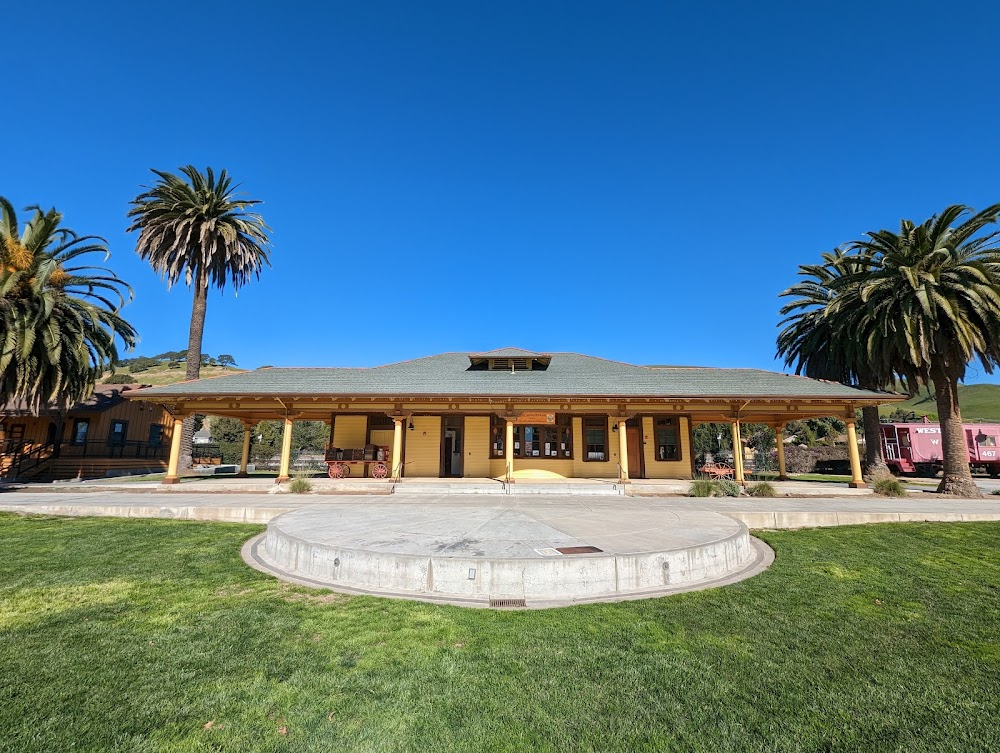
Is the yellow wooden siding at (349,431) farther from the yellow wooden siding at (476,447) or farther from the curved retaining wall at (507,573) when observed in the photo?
the curved retaining wall at (507,573)

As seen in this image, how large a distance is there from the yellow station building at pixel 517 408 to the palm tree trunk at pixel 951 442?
3.07m

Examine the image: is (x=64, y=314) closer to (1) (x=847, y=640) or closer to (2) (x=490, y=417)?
(2) (x=490, y=417)

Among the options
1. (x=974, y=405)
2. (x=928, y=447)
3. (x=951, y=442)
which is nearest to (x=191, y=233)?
(x=951, y=442)

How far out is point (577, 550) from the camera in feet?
21.0

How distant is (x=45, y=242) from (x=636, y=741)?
26.2m

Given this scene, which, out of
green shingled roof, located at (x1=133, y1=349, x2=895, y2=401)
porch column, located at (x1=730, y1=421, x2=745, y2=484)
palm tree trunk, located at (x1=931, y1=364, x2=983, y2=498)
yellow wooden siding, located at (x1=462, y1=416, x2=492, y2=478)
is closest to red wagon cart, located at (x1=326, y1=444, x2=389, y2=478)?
green shingled roof, located at (x1=133, y1=349, x2=895, y2=401)

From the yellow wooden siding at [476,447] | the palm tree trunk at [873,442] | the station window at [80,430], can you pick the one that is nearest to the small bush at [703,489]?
the yellow wooden siding at [476,447]

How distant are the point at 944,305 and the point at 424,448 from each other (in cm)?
2094

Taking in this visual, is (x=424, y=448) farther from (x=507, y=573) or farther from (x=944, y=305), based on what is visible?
(x=944, y=305)

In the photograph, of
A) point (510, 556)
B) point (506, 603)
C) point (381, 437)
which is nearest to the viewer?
point (506, 603)

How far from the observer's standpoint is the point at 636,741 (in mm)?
2977

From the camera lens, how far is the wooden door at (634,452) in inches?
778

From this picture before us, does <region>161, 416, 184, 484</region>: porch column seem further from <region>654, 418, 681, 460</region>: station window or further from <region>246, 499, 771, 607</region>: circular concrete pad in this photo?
<region>654, 418, 681, 460</region>: station window

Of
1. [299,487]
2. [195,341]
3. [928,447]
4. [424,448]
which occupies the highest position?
[195,341]
